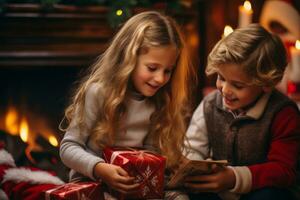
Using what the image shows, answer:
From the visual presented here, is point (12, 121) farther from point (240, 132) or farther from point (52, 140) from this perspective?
point (240, 132)

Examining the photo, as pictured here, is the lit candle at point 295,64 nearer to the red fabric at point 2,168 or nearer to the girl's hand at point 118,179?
the girl's hand at point 118,179

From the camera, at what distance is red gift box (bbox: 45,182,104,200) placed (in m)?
1.43

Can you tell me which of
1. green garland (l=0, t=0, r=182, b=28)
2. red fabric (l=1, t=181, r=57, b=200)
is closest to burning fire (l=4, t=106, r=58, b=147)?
green garland (l=0, t=0, r=182, b=28)

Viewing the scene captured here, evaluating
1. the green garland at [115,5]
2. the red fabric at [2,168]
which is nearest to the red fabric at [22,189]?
the red fabric at [2,168]

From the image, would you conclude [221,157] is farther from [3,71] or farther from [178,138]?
[3,71]

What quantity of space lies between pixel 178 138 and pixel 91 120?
11.9 inches

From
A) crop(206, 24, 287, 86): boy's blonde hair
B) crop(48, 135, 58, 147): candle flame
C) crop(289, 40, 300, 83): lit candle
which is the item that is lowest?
crop(48, 135, 58, 147): candle flame

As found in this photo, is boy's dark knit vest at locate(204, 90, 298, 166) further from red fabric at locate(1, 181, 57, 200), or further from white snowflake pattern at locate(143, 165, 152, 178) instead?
red fabric at locate(1, 181, 57, 200)

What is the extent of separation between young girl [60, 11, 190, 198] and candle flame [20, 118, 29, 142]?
0.77 m

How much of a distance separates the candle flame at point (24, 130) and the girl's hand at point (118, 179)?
0.98 metres

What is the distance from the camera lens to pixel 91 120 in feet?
5.39

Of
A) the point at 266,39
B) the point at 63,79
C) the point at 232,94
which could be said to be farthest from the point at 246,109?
the point at 63,79

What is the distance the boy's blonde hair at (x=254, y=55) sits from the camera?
5.49ft

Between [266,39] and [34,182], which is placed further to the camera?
[34,182]
